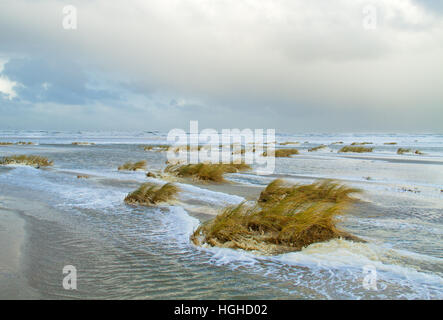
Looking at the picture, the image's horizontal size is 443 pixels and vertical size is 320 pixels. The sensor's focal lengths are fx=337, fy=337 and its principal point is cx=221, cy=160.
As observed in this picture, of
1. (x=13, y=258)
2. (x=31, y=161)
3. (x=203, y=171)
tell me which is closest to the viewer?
(x=13, y=258)

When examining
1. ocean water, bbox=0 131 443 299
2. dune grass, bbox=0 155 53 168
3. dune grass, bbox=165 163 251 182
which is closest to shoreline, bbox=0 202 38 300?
ocean water, bbox=0 131 443 299

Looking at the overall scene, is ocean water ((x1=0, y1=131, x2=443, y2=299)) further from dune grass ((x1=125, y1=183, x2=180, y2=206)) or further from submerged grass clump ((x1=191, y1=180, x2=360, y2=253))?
dune grass ((x1=125, y1=183, x2=180, y2=206))

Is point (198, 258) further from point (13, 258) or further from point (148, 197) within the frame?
point (148, 197)

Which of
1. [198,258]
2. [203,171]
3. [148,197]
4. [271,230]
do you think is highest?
[203,171]

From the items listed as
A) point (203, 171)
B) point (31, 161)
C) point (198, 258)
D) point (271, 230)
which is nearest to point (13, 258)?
point (198, 258)

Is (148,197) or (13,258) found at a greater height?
(148,197)

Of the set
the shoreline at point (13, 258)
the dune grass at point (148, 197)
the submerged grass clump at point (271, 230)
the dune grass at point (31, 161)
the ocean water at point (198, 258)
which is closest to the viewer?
the shoreline at point (13, 258)

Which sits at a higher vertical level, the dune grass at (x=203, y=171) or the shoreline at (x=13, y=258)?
the dune grass at (x=203, y=171)

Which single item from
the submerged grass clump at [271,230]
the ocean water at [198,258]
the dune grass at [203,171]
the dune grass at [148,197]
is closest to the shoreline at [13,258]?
the ocean water at [198,258]

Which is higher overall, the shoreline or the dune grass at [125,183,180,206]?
the dune grass at [125,183,180,206]

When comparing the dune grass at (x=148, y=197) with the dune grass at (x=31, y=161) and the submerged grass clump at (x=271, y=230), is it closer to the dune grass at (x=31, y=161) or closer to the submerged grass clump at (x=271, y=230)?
the submerged grass clump at (x=271, y=230)
